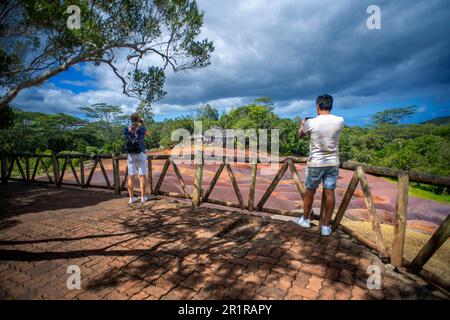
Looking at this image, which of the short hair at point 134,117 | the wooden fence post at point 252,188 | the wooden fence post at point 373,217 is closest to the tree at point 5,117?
the short hair at point 134,117

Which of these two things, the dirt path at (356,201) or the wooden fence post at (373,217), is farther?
the dirt path at (356,201)

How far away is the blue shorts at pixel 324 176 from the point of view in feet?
11.5

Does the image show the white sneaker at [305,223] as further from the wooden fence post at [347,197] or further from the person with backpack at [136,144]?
the person with backpack at [136,144]

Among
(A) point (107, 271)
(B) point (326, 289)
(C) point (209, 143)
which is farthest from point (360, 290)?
(C) point (209, 143)

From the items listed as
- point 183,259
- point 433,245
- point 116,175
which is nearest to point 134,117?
point 116,175

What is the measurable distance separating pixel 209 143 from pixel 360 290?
3557 centimetres

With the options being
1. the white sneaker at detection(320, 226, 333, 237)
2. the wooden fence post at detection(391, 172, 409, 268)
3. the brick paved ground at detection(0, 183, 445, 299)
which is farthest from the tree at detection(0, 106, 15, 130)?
the wooden fence post at detection(391, 172, 409, 268)

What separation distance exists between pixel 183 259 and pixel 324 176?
2.41 m

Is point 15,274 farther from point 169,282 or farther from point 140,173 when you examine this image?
point 140,173

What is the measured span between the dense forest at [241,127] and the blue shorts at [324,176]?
25345 millimetres

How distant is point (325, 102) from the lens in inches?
134

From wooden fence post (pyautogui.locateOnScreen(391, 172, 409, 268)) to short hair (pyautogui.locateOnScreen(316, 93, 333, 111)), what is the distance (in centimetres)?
130

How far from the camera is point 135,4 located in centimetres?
556

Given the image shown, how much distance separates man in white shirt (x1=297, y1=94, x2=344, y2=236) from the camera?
3.34 m
